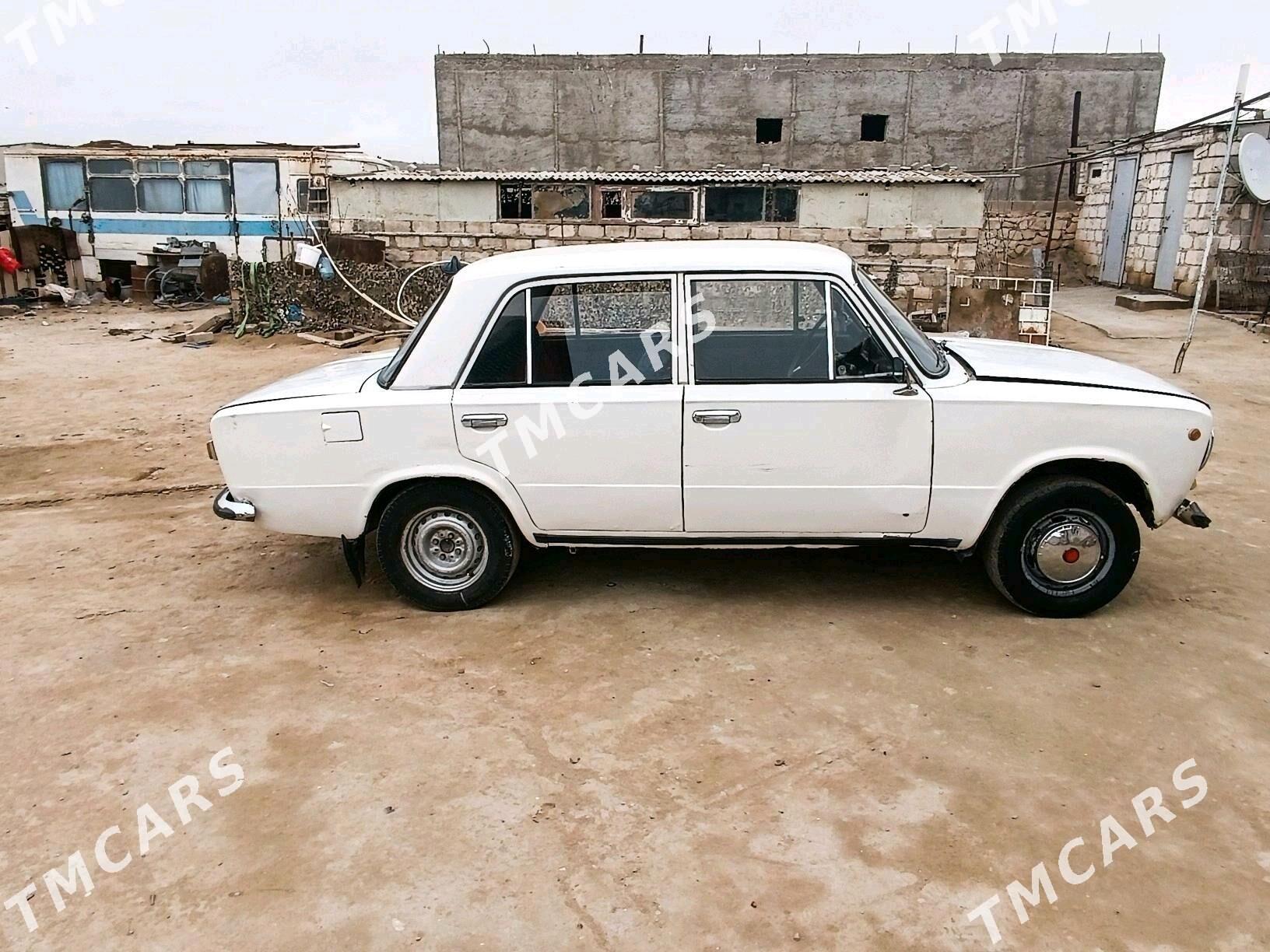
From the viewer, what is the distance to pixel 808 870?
2709 millimetres

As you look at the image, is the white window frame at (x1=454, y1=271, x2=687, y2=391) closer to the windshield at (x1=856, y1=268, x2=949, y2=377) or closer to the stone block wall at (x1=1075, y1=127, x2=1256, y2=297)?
the windshield at (x1=856, y1=268, x2=949, y2=377)

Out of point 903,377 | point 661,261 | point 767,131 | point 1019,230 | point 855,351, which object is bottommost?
point 903,377

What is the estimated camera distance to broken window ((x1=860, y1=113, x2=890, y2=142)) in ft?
80.7

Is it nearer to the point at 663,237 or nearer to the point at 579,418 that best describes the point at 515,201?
the point at 663,237

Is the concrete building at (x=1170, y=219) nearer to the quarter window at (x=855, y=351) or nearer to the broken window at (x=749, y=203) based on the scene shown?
the broken window at (x=749, y=203)

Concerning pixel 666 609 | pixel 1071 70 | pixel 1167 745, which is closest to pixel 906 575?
pixel 666 609

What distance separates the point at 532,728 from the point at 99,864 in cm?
143

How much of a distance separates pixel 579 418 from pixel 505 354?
18.5 inches

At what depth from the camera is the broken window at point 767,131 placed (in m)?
24.7

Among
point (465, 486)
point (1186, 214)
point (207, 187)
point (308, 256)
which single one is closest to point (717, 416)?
point (465, 486)

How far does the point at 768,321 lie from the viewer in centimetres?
459

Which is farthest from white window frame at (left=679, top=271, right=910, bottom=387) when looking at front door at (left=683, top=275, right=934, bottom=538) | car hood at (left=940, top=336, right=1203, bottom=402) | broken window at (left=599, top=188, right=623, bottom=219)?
broken window at (left=599, top=188, right=623, bottom=219)

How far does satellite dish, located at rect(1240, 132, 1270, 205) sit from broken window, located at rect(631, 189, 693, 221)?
7416 millimetres

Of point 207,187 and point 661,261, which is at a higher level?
point 207,187
